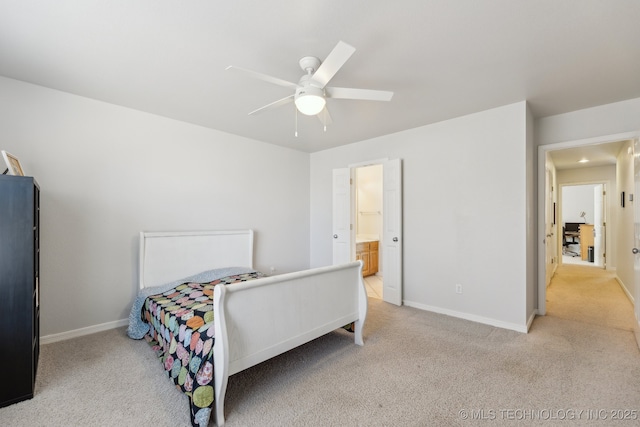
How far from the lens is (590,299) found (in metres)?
4.27

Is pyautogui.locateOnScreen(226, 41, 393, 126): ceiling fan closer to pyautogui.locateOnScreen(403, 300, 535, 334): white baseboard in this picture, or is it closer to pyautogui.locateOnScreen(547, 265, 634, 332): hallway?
pyautogui.locateOnScreen(403, 300, 535, 334): white baseboard

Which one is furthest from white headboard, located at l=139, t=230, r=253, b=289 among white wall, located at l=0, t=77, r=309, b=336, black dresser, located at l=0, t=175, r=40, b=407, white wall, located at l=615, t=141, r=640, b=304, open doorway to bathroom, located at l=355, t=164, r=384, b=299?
white wall, located at l=615, t=141, r=640, b=304

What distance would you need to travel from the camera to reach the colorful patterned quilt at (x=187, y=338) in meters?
1.76

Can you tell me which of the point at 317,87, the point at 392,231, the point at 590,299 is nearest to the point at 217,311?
the point at 317,87

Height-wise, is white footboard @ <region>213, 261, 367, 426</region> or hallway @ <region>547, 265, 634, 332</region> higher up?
white footboard @ <region>213, 261, 367, 426</region>

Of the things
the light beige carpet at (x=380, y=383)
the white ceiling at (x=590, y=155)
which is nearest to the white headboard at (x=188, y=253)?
the light beige carpet at (x=380, y=383)

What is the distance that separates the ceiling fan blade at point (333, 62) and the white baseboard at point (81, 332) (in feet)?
10.7

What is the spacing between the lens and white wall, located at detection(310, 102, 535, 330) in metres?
3.17

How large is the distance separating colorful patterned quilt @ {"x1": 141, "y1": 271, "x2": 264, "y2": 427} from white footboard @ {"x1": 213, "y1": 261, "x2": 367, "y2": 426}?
8 cm

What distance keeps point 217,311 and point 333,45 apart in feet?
6.39

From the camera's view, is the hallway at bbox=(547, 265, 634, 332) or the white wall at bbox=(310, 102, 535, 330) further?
the hallway at bbox=(547, 265, 634, 332)

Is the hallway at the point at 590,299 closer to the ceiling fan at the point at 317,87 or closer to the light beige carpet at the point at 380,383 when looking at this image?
the light beige carpet at the point at 380,383

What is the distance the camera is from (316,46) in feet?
6.84

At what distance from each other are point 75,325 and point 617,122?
19.8 ft
